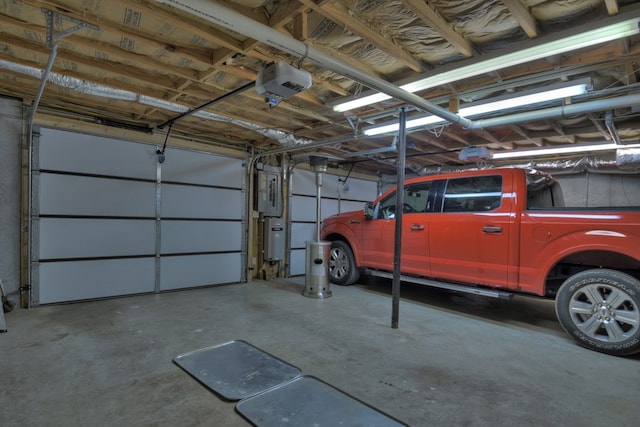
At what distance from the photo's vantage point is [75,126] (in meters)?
4.35

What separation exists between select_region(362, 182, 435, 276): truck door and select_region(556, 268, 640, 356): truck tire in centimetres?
156

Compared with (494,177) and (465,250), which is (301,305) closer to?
(465,250)

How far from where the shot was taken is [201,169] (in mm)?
5527

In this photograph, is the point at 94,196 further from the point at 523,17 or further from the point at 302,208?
the point at 523,17

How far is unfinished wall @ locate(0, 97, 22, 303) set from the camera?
3.93m

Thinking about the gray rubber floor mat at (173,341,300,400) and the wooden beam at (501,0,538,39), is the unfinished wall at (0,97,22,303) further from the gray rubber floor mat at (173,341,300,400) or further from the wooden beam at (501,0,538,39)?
the wooden beam at (501,0,538,39)

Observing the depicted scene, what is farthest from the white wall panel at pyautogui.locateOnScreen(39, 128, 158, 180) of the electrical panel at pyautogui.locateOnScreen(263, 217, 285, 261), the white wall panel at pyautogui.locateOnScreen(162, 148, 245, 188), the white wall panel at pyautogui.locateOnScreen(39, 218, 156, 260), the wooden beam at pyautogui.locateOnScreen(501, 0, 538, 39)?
the wooden beam at pyautogui.locateOnScreen(501, 0, 538, 39)

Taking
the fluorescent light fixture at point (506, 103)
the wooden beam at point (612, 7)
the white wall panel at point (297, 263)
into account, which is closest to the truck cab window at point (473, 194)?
the fluorescent light fixture at point (506, 103)

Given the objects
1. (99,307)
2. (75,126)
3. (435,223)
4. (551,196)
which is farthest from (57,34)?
(551,196)

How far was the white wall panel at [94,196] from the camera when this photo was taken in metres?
4.23

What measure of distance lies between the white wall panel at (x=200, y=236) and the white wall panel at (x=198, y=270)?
0.13 meters

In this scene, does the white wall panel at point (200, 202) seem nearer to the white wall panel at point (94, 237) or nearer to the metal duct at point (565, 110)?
the white wall panel at point (94, 237)

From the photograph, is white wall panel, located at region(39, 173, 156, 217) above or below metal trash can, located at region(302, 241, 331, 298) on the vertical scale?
above

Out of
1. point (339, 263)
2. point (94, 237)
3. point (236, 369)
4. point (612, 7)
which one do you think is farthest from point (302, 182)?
point (612, 7)
